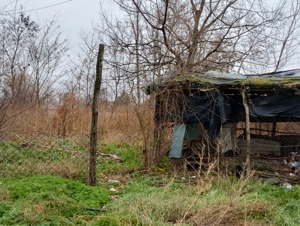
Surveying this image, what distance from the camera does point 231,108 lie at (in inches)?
322

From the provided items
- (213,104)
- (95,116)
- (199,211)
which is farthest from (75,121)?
(199,211)

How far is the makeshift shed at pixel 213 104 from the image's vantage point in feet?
22.6

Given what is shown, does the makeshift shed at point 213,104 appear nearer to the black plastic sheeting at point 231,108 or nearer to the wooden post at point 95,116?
the black plastic sheeting at point 231,108

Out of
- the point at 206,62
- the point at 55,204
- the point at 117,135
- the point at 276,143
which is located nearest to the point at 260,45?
the point at 206,62

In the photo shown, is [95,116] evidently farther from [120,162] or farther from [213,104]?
[213,104]

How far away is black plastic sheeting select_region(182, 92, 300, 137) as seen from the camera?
7.02 metres

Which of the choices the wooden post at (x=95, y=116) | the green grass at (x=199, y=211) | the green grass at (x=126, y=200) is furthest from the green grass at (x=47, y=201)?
the wooden post at (x=95, y=116)

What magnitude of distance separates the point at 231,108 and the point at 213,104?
3.15ft

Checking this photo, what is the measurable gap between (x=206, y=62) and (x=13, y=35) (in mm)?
8857

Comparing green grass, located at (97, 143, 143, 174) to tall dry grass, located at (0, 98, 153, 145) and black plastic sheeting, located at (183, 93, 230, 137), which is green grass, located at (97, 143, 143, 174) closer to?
tall dry grass, located at (0, 98, 153, 145)

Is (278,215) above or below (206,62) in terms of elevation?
below

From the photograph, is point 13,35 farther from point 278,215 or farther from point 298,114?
point 278,215

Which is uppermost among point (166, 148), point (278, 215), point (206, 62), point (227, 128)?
point (206, 62)

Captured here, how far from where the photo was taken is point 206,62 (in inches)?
502
